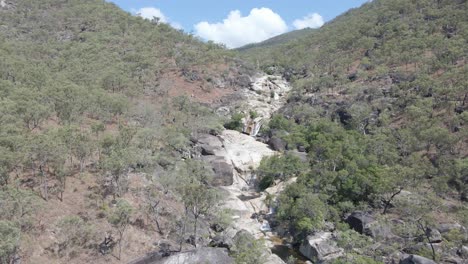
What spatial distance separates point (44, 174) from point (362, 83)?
84.1 metres

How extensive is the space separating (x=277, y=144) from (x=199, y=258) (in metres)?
42.9

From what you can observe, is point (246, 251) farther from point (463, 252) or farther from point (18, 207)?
point (463, 252)

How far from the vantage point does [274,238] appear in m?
48.2

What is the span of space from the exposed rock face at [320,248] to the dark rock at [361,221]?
13.0 feet

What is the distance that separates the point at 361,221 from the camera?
45.7m

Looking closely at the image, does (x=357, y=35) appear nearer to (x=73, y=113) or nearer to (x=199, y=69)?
(x=199, y=69)

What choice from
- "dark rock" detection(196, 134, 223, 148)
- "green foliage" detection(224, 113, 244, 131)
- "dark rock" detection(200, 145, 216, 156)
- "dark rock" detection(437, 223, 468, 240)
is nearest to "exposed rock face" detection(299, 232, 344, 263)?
"dark rock" detection(437, 223, 468, 240)

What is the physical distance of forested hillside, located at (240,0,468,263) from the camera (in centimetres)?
4291

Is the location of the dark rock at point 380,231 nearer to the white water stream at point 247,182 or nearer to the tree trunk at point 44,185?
the white water stream at point 247,182

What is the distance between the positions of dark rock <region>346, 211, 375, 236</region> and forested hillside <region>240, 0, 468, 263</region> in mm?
187

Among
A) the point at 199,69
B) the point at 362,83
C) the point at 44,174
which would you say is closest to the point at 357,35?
the point at 362,83

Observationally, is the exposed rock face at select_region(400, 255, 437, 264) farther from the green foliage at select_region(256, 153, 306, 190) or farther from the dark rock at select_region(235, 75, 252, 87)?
the dark rock at select_region(235, 75, 252, 87)

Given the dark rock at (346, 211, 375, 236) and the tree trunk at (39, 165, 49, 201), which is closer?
the tree trunk at (39, 165, 49, 201)

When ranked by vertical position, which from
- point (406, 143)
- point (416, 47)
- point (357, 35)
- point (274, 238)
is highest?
point (357, 35)
